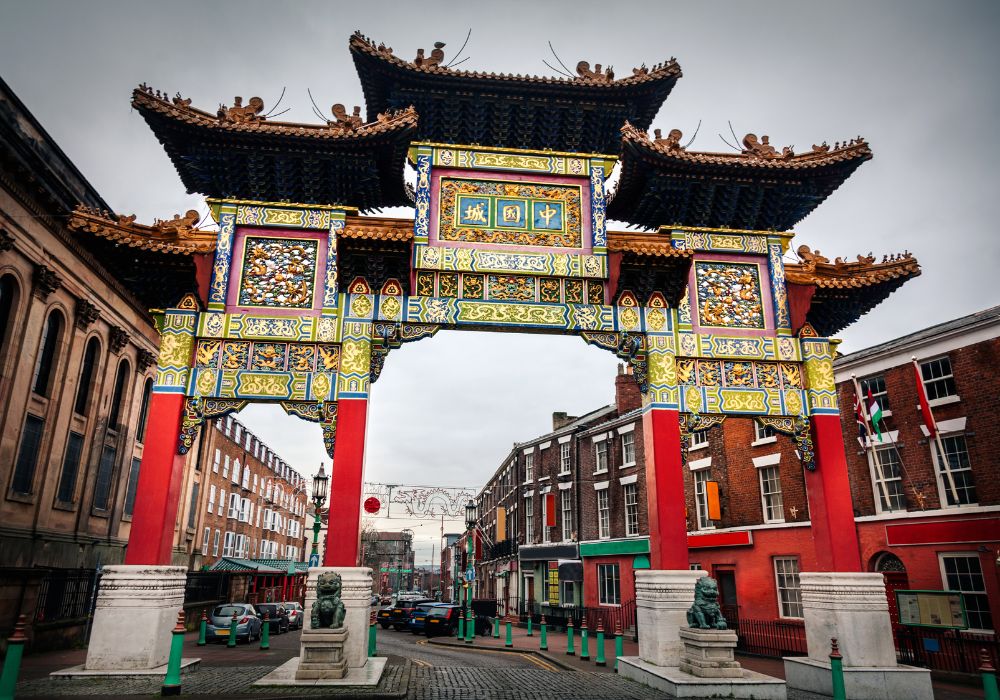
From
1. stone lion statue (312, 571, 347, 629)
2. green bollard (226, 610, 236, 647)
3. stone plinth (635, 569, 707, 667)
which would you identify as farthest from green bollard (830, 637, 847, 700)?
green bollard (226, 610, 236, 647)

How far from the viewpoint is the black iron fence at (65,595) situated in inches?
746

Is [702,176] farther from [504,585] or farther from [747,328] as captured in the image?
[504,585]

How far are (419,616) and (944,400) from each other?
21.9 meters

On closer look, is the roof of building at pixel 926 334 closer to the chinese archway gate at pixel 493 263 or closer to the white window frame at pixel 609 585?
the chinese archway gate at pixel 493 263

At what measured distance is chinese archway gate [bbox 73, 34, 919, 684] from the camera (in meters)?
13.5

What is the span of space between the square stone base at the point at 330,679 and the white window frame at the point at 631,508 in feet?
63.0

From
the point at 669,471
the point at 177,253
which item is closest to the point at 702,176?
the point at 669,471

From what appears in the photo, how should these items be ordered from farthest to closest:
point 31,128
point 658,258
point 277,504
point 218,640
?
point 277,504
point 218,640
point 31,128
point 658,258

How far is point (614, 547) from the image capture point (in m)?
29.9

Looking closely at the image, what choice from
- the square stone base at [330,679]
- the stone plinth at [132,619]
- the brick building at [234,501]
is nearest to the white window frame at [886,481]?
the square stone base at [330,679]

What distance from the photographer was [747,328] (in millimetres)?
15234

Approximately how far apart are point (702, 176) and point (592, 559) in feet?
72.5

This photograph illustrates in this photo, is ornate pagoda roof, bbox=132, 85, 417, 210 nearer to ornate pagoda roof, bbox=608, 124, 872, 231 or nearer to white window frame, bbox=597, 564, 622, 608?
ornate pagoda roof, bbox=608, 124, 872, 231

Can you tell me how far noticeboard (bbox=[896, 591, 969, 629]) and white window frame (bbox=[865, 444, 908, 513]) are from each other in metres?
2.84
